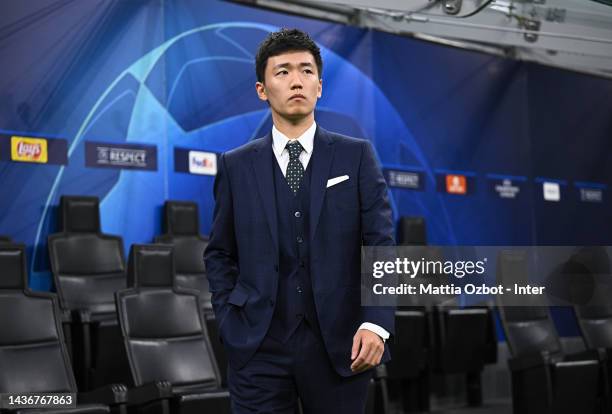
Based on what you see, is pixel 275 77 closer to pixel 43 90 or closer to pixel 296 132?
pixel 296 132

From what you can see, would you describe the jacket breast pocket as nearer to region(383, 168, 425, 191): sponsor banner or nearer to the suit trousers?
the suit trousers

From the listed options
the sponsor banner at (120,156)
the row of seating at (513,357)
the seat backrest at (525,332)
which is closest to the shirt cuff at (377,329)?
the row of seating at (513,357)

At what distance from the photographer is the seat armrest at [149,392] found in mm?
3846

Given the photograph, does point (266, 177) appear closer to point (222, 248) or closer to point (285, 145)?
point (285, 145)

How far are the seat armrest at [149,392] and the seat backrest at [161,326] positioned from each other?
29 cm

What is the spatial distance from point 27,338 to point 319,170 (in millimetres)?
2525

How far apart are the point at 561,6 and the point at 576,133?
1.99 feet

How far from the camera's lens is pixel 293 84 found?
6.91ft

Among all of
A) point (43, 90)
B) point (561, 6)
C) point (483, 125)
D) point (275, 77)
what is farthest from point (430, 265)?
point (483, 125)

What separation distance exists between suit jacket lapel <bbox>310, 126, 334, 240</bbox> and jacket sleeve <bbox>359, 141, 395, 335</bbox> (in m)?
0.09

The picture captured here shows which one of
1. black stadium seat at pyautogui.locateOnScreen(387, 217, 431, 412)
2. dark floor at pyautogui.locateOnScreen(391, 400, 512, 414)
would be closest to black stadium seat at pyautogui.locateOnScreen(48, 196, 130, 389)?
black stadium seat at pyautogui.locateOnScreen(387, 217, 431, 412)

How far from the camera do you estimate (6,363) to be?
158 inches

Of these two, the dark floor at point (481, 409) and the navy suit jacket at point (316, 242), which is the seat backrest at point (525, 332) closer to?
the dark floor at point (481, 409)

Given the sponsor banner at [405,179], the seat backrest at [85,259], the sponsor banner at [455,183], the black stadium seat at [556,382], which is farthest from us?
the sponsor banner at [455,183]
